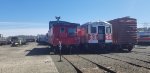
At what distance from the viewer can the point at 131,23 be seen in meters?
33.4

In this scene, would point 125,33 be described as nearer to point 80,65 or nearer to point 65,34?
point 65,34

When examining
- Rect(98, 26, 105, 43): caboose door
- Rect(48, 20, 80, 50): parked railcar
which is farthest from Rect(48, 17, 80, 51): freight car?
Rect(98, 26, 105, 43): caboose door

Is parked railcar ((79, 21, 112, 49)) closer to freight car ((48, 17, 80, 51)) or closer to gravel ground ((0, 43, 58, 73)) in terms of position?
freight car ((48, 17, 80, 51))

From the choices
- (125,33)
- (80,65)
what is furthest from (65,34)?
(80,65)

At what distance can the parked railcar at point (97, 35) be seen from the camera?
3244 cm

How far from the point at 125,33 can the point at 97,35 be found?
9.50 feet

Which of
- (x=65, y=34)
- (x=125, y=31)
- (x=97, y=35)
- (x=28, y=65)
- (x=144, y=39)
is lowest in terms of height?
(x=28, y=65)

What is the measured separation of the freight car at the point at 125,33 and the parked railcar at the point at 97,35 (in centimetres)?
94

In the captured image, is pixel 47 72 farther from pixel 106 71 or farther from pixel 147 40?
pixel 147 40

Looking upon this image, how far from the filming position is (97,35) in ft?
107

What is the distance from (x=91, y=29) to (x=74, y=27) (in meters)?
1.70

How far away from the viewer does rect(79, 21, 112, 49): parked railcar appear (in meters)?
32.4

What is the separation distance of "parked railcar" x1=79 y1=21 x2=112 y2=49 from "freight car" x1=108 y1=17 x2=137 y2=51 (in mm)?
942

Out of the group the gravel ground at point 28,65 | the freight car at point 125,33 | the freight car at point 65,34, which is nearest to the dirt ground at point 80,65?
the gravel ground at point 28,65
